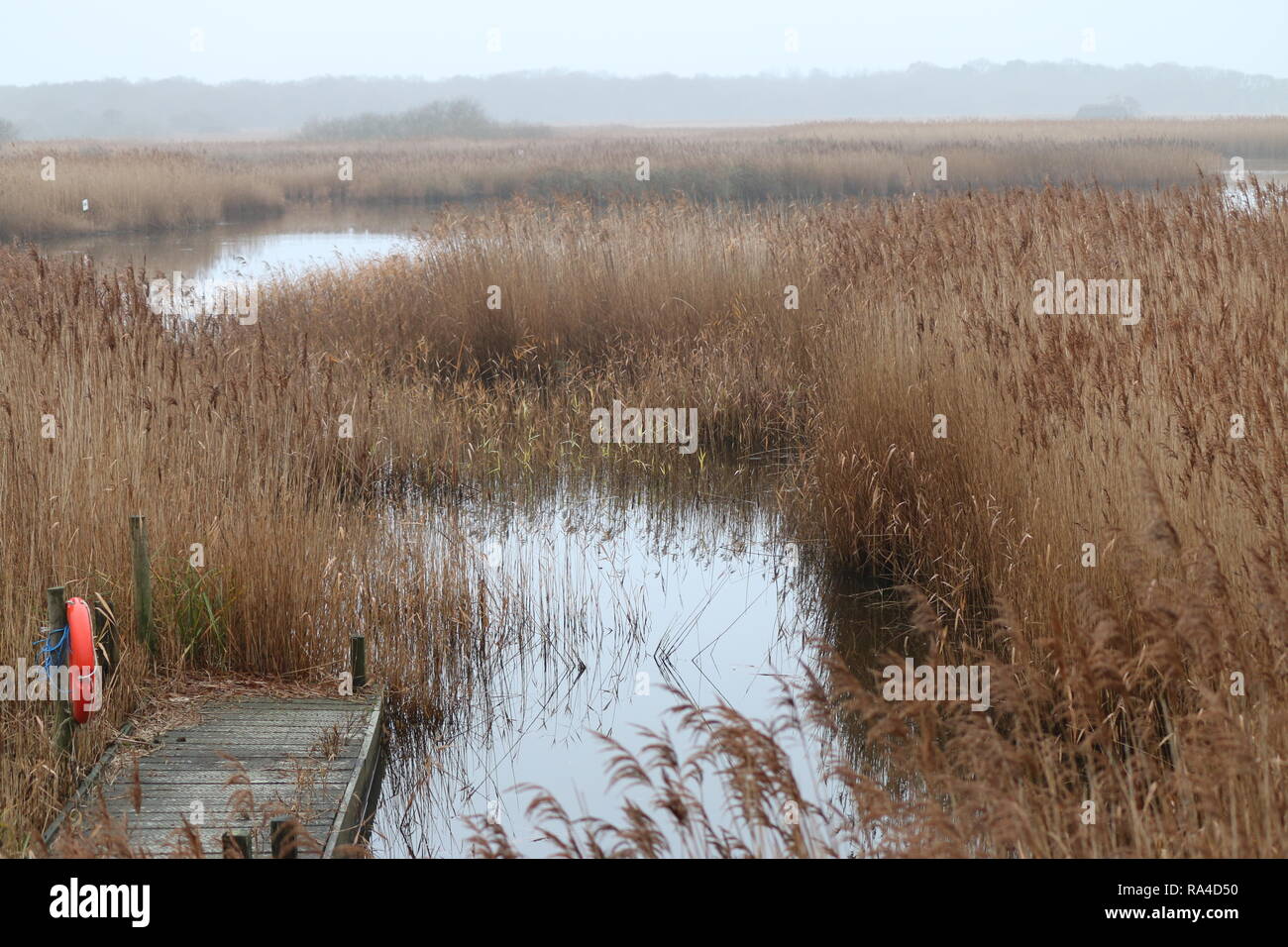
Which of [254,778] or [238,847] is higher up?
[238,847]

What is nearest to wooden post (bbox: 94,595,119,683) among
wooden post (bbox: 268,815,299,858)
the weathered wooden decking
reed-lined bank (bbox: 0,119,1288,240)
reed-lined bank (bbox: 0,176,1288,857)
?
reed-lined bank (bbox: 0,176,1288,857)

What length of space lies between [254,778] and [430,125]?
5391cm

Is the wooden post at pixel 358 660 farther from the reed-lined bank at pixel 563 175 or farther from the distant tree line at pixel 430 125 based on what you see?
the distant tree line at pixel 430 125

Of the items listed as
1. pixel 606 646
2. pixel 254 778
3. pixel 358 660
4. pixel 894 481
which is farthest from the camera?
pixel 894 481

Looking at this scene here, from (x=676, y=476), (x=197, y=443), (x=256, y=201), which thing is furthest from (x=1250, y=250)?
(x=256, y=201)

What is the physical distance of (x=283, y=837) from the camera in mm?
3209

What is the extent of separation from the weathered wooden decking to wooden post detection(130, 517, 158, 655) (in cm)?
36

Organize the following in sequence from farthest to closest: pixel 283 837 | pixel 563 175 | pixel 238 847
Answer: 1. pixel 563 175
2. pixel 283 837
3. pixel 238 847

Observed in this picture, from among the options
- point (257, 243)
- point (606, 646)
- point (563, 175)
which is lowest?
point (606, 646)

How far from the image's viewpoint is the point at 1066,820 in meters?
2.66

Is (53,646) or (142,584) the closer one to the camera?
(53,646)

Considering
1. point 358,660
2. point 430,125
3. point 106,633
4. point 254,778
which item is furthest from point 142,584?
point 430,125

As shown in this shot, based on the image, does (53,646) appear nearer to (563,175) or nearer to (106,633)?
(106,633)
